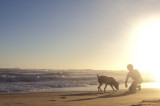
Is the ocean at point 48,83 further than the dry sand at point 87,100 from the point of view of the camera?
Yes

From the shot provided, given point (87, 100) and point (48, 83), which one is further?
point (48, 83)

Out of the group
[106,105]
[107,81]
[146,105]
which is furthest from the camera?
[107,81]

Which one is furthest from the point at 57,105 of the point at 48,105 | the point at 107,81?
the point at 107,81

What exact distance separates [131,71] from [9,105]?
333 inches

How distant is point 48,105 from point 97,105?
1.66 m

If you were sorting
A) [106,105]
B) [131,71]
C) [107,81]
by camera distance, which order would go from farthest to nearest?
1. [107,81]
2. [131,71]
3. [106,105]

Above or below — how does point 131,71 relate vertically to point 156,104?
above

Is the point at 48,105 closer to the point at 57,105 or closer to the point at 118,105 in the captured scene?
the point at 57,105

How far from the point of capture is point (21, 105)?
28.0 feet

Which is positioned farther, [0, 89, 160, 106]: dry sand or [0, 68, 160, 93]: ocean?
[0, 68, 160, 93]: ocean

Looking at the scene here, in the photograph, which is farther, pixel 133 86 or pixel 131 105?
pixel 133 86

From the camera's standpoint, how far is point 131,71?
49.0ft

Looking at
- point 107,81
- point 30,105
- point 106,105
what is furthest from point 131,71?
point 30,105

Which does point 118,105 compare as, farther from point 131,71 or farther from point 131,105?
point 131,71
